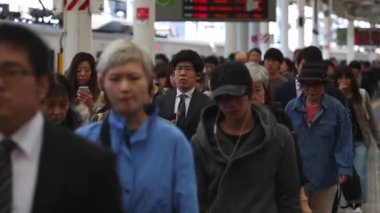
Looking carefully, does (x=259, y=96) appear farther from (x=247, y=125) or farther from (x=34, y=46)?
(x=34, y=46)

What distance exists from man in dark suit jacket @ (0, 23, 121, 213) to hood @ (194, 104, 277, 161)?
1.97 m

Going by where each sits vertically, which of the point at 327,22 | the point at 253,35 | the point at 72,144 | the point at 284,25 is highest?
the point at 327,22

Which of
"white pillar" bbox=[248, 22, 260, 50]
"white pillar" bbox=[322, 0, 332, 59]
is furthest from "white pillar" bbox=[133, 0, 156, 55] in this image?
"white pillar" bbox=[322, 0, 332, 59]

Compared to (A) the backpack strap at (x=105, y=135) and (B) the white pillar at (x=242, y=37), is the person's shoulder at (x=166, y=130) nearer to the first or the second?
(A) the backpack strap at (x=105, y=135)

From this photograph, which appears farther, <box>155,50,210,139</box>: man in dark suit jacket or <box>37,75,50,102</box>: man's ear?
<box>155,50,210,139</box>: man in dark suit jacket

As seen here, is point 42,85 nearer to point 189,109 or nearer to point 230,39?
point 189,109

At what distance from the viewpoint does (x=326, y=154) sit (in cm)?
709

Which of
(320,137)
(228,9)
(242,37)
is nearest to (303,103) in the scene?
(320,137)

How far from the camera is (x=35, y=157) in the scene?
2467mm

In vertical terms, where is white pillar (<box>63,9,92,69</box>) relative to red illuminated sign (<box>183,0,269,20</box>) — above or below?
below

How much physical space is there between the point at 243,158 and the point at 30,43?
6.95 feet

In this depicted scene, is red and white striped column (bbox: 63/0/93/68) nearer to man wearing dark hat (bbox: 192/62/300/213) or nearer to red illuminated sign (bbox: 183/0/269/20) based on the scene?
red illuminated sign (bbox: 183/0/269/20)

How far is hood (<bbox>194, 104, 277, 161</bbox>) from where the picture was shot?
4.40m

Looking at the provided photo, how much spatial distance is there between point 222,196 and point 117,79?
1.34 meters
